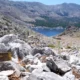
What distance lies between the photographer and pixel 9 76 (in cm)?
987

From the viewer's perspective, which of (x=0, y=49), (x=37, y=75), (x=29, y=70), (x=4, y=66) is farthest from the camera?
(x=0, y=49)

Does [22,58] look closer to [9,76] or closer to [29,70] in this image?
[29,70]

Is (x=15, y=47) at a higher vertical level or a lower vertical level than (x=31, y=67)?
higher

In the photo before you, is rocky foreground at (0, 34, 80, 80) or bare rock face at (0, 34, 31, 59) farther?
bare rock face at (0, 34, 31, 59)

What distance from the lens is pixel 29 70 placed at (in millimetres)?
11344

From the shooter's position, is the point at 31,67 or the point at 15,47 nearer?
the point at 31,67

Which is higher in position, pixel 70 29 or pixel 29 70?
pixel 29 70

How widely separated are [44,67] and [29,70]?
0.69 metres

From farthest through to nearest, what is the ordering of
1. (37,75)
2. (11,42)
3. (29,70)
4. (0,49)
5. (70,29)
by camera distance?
1. (70,29)
2. (11,42)
3. (0,49)
4. (29,70)
5. (37,75)

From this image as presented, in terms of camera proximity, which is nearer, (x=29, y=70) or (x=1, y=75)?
(x=1, y=75)

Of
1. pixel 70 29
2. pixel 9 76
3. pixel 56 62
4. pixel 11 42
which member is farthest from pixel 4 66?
pixel 70 29

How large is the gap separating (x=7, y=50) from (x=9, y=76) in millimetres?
3300

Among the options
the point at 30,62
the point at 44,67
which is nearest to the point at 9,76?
the point at 44,67

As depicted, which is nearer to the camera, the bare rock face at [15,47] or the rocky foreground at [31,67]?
the rocky foreground at [31,67]
